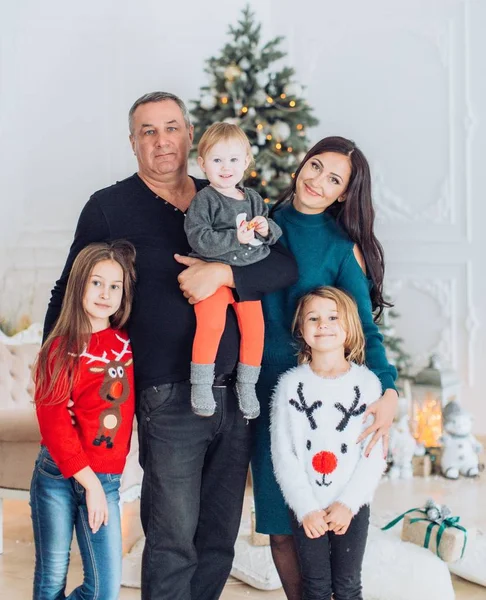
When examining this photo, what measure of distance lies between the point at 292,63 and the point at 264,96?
4.68 feet

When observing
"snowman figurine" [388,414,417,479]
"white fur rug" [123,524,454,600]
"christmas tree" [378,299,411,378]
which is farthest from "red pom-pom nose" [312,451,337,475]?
"christmas tree" [378,299,411,378]

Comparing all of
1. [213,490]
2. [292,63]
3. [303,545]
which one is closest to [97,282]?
[213,490]

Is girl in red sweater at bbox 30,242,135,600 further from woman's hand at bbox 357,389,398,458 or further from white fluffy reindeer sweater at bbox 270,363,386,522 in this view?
woman's hand at bbox 357,389,398,458

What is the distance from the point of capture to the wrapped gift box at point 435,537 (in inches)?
117

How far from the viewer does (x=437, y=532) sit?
3.02 metres

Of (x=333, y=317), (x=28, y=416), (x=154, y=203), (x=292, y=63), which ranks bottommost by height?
(x=28, y=416)

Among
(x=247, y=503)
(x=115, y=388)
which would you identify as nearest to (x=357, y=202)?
(x=115, y=388)

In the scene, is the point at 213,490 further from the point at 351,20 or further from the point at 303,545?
the point at 351,20

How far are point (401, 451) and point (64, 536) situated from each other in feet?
9.28

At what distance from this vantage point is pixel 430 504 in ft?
10.2

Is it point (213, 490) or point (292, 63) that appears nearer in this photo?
point (213, 490)

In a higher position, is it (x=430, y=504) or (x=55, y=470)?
(x=55, y=470)

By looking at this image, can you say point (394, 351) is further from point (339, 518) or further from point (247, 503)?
point (339, 518)

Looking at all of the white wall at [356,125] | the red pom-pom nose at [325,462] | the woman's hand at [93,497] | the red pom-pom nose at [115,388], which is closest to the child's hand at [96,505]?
the woman's hand at [93,497]
